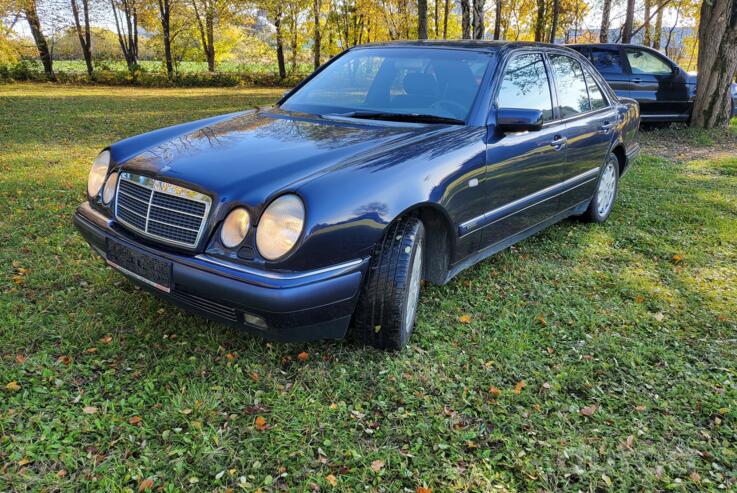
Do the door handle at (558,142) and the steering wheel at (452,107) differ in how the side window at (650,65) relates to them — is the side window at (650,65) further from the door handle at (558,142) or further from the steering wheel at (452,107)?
the steering wheel at (452,107)

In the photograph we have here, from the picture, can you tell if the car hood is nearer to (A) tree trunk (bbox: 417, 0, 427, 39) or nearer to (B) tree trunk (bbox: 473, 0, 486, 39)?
(B) tree trunk (bbox: 473, 0, 486, 39)

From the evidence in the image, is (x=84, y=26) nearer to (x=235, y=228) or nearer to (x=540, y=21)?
(x=540, y=21)

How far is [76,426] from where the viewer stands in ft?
7.61

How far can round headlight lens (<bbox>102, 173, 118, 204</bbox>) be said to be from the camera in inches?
114

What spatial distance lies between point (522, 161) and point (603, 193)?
2068 millimetres

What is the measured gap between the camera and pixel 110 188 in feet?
9.58

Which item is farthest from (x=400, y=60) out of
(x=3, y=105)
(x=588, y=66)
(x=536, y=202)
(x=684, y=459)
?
(x=3, y=105)

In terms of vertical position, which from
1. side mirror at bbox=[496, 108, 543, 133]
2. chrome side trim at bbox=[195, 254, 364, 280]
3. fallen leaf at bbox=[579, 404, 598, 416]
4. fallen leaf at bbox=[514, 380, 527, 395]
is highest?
side mirror at bbox=[496, 108, 543, 133]

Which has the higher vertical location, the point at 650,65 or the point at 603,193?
the point at 650,65

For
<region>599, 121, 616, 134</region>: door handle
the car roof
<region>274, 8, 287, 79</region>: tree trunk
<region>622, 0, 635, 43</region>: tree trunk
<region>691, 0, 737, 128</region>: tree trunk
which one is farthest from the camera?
<region>274, 8, 287, 79</region>: tree trunk

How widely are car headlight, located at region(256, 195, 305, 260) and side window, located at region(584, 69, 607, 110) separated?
3331mm

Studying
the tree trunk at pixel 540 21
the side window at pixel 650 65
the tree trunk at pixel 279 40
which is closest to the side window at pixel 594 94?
the side window at pixel 650 65

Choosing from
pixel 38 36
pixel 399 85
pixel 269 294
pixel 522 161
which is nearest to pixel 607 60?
pixel 522 161

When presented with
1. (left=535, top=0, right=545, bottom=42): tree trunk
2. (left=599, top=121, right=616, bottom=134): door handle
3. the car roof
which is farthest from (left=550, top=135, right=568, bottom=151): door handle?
(left=535, top=0, right=545, bottom=42): tree trunk
